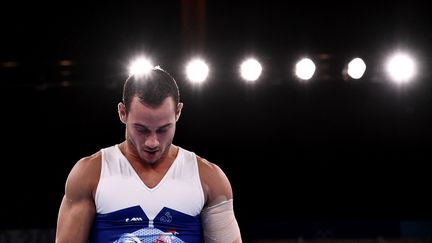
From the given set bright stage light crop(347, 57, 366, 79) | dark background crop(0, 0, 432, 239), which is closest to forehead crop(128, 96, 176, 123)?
dark background crop(0, 0, 432, 239)

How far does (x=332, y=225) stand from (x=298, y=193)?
0.98 meters

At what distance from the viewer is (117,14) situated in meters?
8.09

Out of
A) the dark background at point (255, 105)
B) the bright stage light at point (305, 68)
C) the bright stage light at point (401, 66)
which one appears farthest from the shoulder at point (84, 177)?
the bright stage light at point (401, 66)

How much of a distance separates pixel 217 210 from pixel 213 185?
11cm

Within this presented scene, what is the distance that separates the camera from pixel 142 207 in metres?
2.64

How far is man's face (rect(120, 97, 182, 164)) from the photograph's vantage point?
8.45ft

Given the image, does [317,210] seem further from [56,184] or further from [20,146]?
[20,146]

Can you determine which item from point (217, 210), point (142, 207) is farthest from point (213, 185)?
point (142, 207)

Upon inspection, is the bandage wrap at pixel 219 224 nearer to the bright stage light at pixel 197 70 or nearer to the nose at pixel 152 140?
the nose at pixel 152 140

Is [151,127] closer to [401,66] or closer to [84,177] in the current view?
[84,177]

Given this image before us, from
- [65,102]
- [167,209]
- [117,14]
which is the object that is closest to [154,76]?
[167,209]

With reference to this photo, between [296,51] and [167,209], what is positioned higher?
[296,51]

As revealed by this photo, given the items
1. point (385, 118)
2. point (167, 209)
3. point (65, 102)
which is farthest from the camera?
point (385, 118)

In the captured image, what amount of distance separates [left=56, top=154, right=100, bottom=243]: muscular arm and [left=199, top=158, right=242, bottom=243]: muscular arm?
49 cm
